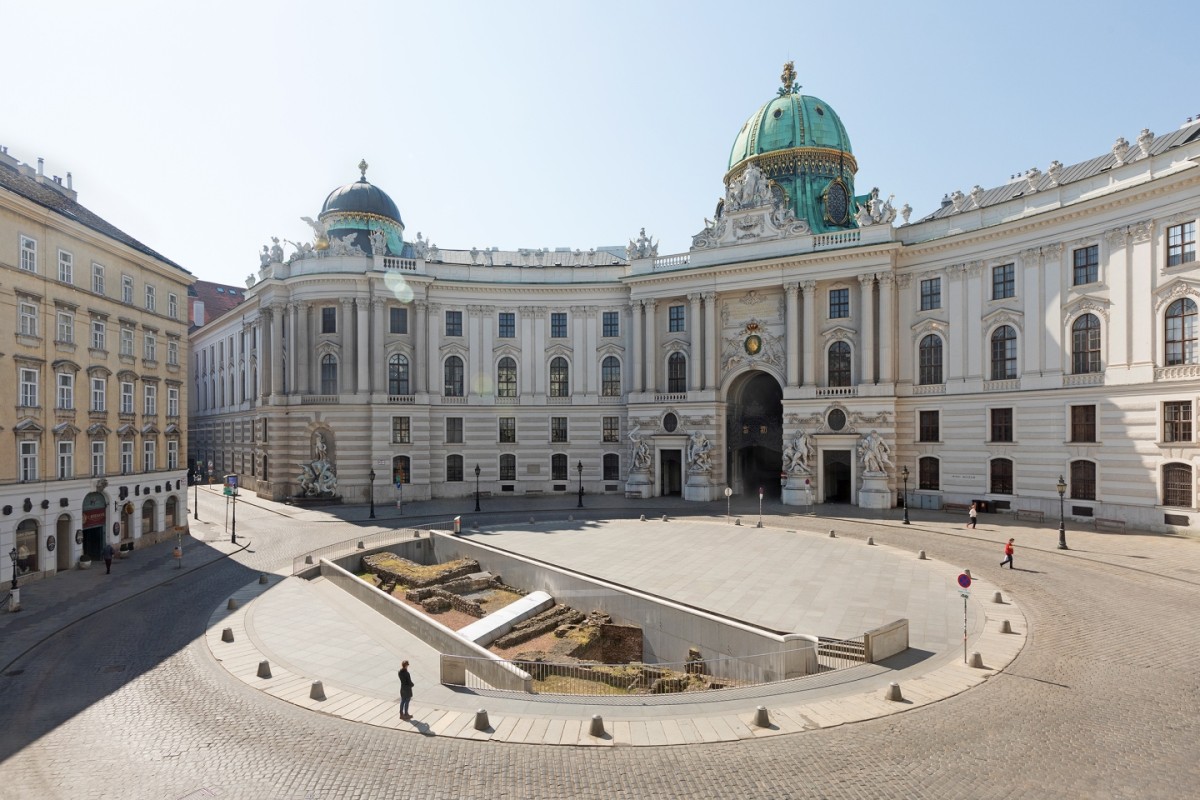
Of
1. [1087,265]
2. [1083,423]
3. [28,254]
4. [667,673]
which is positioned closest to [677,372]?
[1083,423]

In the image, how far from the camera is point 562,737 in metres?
13.1

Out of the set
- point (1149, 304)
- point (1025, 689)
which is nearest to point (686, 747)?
point (1025, 689)

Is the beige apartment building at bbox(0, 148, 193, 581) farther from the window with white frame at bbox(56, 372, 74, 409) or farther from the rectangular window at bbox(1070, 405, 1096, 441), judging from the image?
the rectangular window at bbox(1070, 405, 1096, 441)

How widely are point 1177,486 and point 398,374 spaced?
170 feet

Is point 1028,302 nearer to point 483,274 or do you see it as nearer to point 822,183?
point 822,183

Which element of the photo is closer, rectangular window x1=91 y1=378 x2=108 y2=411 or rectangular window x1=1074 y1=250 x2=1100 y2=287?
rectangular window x1=91 y1=378 x2=108 y2=411

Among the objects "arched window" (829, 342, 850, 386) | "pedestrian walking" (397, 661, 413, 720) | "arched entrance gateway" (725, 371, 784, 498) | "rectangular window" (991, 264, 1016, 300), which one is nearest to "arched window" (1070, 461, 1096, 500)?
"rectangular window" (991, 264, 1016, 300)

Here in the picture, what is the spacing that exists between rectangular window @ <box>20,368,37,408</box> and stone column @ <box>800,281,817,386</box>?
148ft

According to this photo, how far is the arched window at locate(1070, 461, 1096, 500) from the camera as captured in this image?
120 ft

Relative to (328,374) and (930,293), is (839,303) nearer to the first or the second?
(930,293)

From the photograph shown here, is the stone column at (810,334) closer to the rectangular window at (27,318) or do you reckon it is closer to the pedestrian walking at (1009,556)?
the pedestrian walking at (1009,556)

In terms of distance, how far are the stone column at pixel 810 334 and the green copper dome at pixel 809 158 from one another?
10017 mm

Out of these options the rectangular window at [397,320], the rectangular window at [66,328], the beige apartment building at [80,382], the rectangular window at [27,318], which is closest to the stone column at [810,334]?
the rectangular window at [397,320]

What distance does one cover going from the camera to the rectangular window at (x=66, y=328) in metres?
29.4
